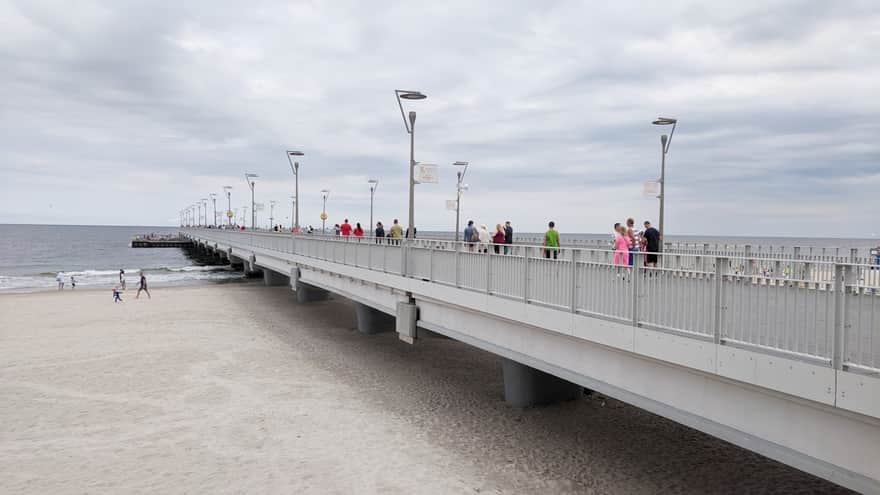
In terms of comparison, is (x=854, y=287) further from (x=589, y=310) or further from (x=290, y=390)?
(x=290, y=390)

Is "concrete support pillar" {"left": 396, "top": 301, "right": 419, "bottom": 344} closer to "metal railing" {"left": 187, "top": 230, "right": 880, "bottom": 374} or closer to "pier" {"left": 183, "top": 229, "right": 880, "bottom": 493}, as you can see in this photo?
"pier" {"left": 183, "top": 229, "right": 880, "bottom": 493}

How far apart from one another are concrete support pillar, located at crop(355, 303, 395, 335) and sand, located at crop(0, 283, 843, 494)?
231cm

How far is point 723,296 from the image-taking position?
693 cm

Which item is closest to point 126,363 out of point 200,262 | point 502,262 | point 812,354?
point 502,262

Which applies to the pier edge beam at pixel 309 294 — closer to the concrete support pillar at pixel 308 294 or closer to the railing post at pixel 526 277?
the concrete support pillar at pixel 308 294

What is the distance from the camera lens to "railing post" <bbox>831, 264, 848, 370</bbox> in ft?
18.7

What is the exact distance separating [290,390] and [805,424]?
1193 centimetres

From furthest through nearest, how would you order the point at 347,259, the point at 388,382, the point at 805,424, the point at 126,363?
the point at 347,259
the point at 126,363
the point at 388,382
the point at 805,424

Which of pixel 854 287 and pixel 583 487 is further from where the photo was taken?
pixel 583 487

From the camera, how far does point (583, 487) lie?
9641mm

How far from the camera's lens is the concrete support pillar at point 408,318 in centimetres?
1496

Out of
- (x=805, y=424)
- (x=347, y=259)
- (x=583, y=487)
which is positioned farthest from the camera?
(x=347, y=259)

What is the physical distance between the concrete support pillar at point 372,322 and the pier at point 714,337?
1054 centimetres

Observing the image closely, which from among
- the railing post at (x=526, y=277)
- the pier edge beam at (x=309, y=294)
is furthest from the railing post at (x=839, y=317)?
the pier edge beam at (x=309, y=294)
